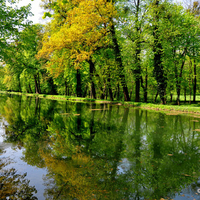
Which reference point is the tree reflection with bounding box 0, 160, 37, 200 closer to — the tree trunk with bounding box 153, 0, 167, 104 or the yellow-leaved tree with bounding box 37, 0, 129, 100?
the yellow-leaved tree with bounding box 37, 0, 129, 100

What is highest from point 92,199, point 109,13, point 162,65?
point 109,13

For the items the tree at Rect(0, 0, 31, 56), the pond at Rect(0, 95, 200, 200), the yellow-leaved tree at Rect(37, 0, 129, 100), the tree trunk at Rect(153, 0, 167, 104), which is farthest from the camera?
the tree trunk at Rect(153, 0, 167, 104)

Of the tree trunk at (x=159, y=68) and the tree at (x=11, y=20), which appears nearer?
the tree at (x=11, y=20)

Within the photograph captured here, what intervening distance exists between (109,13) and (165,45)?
24.3 feet

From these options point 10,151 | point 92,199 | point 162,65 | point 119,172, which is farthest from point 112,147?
point 162,65

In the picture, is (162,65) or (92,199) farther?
(162,65)

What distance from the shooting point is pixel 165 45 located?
18703 mm

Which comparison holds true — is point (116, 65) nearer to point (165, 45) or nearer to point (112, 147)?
point (165, 45)

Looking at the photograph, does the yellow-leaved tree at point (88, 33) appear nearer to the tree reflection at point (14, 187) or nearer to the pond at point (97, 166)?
the pond at point (97, 166)

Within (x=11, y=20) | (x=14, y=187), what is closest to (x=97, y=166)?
(x=14, y=187)

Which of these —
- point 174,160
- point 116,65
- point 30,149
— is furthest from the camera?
point 116,65

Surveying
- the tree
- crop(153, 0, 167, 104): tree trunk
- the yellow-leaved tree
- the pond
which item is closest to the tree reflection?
the pond

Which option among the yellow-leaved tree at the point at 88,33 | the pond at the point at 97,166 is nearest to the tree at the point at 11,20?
the yellow-leaved tree at the point at 88,33

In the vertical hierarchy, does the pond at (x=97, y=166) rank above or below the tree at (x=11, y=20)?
below
